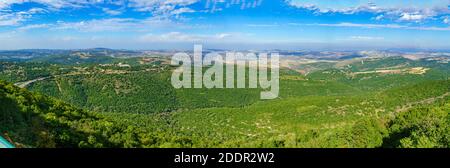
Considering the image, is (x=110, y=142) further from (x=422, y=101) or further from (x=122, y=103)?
(x=122, y=103)

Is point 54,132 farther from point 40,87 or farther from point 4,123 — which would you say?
point 40,87

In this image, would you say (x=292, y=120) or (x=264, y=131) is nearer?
(x=264, y=131)
